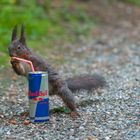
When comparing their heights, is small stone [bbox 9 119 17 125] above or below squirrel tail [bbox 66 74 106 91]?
below

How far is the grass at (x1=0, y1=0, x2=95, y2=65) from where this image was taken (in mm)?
11758

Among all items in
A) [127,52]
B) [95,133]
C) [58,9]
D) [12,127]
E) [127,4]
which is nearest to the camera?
[95,133]

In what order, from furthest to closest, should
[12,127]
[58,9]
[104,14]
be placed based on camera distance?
1. [104,14]
2. [58,9]
3. [12,127]

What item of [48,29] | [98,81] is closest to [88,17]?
[48,29]

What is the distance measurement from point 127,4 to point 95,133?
46.7 ft

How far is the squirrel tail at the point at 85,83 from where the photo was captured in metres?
6.69

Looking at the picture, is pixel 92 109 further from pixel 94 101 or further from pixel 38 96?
pixel 38 96

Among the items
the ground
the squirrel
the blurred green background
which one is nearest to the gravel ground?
the ground

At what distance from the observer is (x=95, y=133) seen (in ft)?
18.0

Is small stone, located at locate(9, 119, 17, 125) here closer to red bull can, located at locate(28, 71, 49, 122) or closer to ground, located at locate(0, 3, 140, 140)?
ground, located at locate(0, 3, 140, 140)

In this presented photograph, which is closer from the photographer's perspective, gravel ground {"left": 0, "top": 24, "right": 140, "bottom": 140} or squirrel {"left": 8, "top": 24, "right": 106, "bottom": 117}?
gravel ground {"left": 0, "top": 24, "right": 140, "bottom": 140}

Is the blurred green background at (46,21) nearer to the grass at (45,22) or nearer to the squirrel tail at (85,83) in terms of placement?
the grass at (45,22)

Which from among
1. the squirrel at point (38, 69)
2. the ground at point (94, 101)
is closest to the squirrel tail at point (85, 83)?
the ground at point (94, 101)

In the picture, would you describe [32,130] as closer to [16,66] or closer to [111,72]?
[16,66]
